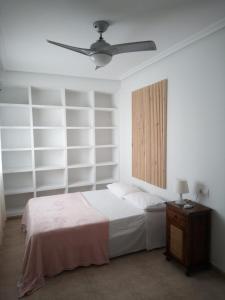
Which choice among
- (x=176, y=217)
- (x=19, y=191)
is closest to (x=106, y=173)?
(x=19, y=191)

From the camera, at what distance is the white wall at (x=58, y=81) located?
3.82 meters

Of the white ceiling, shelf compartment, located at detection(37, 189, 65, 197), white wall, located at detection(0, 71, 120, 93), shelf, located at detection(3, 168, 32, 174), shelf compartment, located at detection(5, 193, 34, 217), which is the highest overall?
the white ceiling

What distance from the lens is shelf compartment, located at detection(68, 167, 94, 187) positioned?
4526 millimetres

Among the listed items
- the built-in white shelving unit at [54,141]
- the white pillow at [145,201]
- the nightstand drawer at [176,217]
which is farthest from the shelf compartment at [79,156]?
the nightstand drawer at [176,217]

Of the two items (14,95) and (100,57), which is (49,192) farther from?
(100,57)

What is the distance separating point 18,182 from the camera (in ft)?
13.7

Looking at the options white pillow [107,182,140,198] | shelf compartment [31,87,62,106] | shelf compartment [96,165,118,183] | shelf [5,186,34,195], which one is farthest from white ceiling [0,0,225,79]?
shelf compartment [96,165,118,183]

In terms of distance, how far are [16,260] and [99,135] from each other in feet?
9.16

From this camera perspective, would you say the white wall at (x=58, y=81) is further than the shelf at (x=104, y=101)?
No

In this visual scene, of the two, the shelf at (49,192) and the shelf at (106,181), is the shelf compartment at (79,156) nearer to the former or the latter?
the shelf at (106,181)

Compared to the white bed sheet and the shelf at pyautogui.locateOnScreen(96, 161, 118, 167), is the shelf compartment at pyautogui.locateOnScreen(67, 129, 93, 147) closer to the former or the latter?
the shelf at pyautogui.locateOnScreen(96, 161, 118, 167)

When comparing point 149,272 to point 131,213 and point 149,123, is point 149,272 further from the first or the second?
point 149,123

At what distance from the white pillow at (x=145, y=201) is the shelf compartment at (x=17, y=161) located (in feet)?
6.54

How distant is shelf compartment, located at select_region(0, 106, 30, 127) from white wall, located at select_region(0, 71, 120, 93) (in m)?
0.47
